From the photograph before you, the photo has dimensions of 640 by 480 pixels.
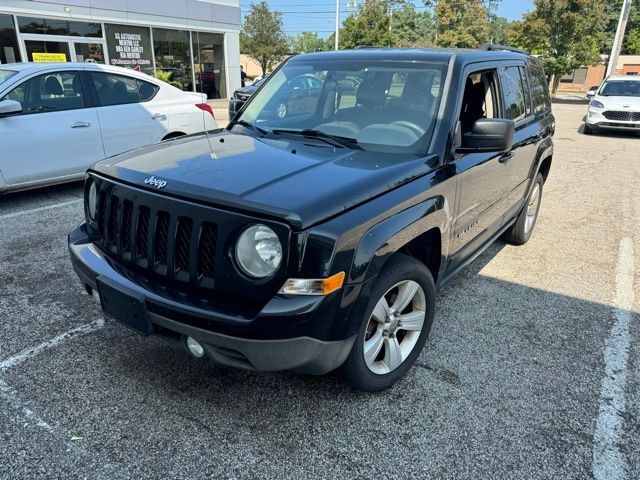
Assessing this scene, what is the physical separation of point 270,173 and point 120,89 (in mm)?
5162

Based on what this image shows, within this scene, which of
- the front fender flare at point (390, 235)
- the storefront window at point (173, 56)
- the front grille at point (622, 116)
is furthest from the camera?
the storefront window at point (173, 56)

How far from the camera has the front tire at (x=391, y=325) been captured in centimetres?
246

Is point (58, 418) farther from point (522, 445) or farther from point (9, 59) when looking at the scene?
point (9, 59)

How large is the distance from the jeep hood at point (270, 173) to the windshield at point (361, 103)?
237 millimetres

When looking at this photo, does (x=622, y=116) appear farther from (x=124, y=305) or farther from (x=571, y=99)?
(x=571, y=99)

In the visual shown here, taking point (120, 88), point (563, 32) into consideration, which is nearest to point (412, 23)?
point (563, 32)

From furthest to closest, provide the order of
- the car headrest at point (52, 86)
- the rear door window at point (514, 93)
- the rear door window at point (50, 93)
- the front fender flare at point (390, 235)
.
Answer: the car headrest at point (52, 86) → the rear door window at point (50, 93) → the rear door window at point (514, 93) → the front fender flare at point (390, 235)

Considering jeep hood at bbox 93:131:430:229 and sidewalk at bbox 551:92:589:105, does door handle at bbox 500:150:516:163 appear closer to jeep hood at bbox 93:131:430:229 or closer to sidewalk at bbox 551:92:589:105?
jeep hood at bbox 93:131:430:229

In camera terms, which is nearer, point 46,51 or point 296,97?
point 296,97

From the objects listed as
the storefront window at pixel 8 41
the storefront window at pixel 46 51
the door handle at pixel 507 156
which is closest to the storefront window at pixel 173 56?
the storefront window at pixel 46 51

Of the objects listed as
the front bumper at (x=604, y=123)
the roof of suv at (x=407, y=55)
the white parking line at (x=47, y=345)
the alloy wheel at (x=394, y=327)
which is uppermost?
the roof of suv at (x=407, y=55)

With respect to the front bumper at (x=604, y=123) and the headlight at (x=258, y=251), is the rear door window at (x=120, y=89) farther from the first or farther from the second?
the front bumper at (x=604, y=123)

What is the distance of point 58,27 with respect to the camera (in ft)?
47.2

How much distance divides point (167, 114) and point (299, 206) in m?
5.64
